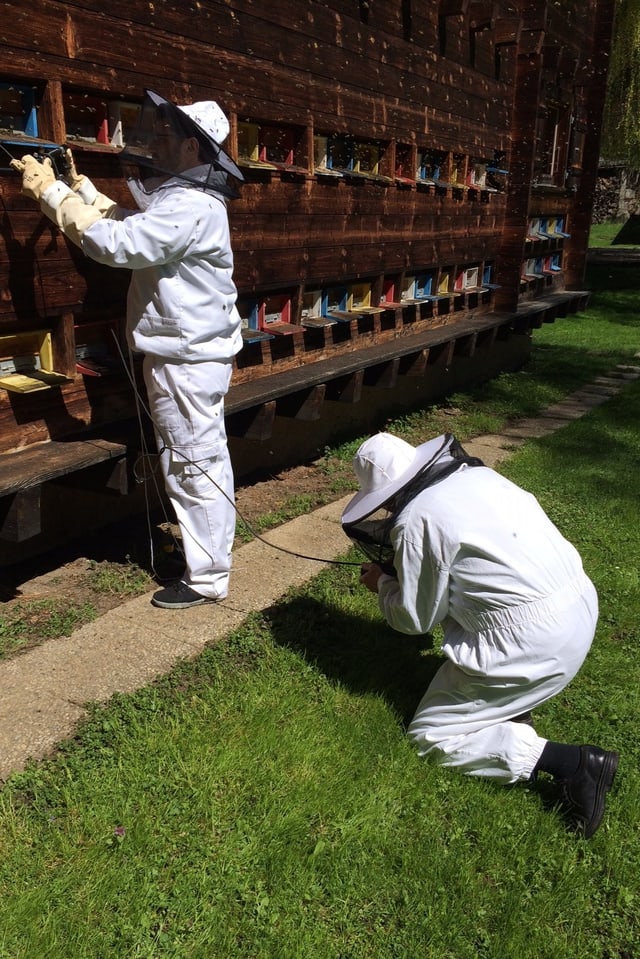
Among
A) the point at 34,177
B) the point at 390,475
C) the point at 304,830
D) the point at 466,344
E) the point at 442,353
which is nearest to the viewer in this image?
the point at 304,830

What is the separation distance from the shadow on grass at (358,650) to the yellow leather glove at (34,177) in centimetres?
218

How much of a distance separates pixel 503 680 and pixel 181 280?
221cm

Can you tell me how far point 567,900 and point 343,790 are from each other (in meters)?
0.78

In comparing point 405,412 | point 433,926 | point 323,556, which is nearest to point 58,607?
point 323,556

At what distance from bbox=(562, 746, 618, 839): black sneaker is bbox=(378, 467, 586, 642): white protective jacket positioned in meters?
0.56

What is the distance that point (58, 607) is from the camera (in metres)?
4.11

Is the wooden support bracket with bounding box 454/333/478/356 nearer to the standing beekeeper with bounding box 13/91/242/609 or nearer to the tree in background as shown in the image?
the standing beekeeper with bounding box 13/91/242/609

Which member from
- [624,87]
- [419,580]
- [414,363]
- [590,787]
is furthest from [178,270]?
[624,87]

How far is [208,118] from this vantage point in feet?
11.9

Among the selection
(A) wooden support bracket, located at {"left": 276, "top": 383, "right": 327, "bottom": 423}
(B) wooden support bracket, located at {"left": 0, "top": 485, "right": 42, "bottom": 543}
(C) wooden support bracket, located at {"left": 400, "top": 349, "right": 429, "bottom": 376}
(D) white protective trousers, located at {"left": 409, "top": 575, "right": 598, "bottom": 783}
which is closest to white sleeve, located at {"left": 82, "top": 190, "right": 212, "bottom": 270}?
(B) wooden support bracket, located at {"left": 0, "top": 485, "right": 42, "bottom": 543}

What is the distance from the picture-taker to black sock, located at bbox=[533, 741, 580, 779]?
281cm

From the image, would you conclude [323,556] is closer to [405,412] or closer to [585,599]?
[585,599]

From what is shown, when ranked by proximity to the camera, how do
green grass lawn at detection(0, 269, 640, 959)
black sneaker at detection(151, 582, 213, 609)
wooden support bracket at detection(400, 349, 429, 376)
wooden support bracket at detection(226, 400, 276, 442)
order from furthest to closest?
1. wooden support bracket at detection(400, 349, 429, 376)
2. wooden support bracket at detection(226, 400, 276, 442)
3. black sneaker at detection(151, 582, 213, 609)
4. green grass lawn at detection(0, 269, 640, 959)

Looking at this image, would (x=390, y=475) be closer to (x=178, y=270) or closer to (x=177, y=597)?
(x=178, y=270)
